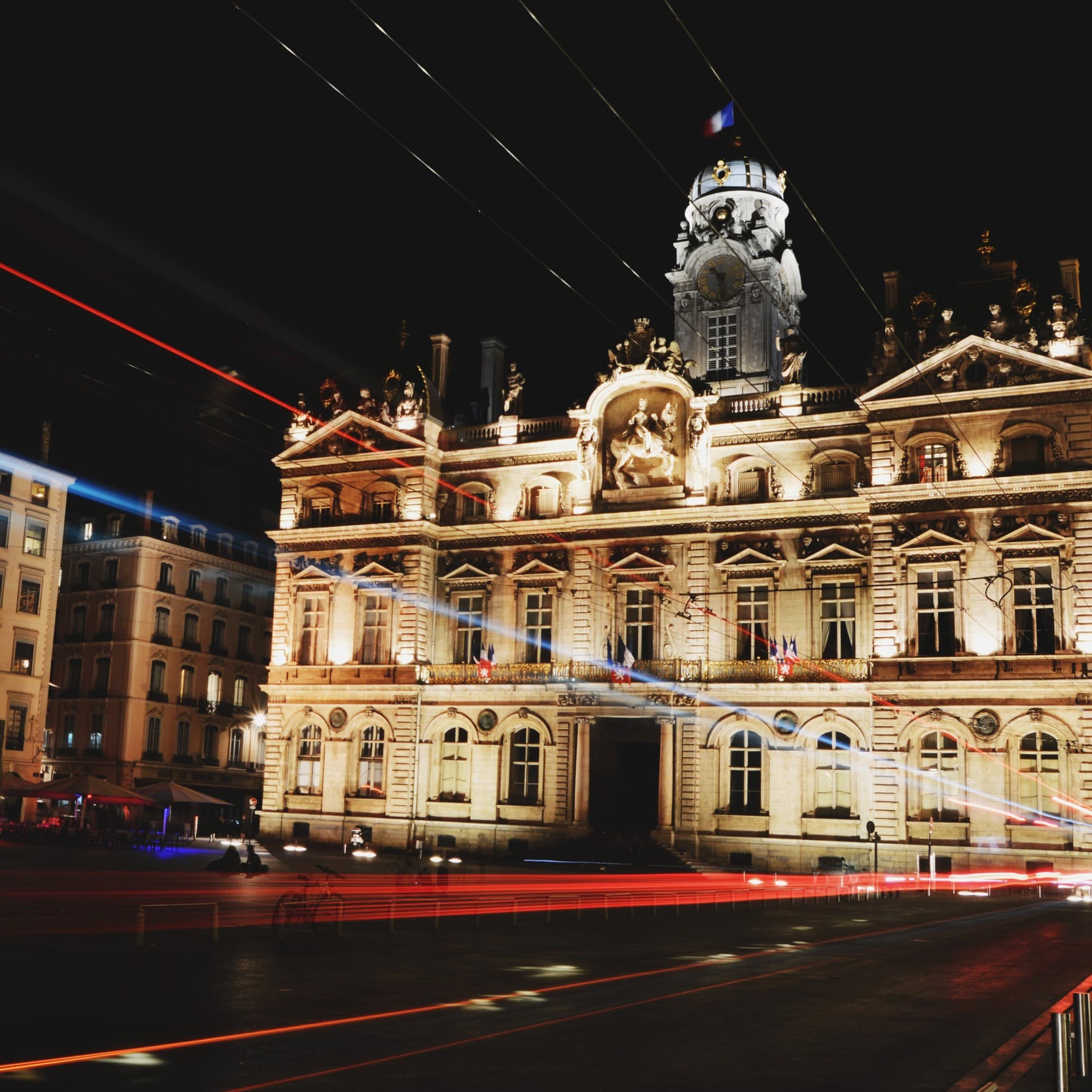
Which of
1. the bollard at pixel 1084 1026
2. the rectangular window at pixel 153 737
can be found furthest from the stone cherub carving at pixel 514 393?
the bollard at pixel 1084 1026

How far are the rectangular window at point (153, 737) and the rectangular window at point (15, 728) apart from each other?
7.68m

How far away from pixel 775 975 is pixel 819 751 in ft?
96.0

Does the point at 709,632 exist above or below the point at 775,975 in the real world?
above

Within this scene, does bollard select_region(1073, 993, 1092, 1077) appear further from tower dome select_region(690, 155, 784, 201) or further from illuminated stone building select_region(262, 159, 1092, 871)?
tower dome select_region(690, 155, 784, 201)

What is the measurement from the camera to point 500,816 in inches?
2079

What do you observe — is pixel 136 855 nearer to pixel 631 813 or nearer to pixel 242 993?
pixel 631 813

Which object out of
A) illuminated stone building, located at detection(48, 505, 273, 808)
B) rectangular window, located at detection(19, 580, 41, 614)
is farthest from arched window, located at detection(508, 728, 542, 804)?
rectangular window, located at detection(19, 580, 41, 614)

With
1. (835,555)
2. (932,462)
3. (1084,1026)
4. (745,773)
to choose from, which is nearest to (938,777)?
(745,773)

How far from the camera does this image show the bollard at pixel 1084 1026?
30.5 feet

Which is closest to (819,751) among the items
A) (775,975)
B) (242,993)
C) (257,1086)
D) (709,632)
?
(709,632)

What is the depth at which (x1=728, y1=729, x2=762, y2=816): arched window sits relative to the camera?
161 ft

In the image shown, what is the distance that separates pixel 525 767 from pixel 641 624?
25.4 feet

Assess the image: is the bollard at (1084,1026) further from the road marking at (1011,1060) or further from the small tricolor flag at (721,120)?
the small tricolor flag at (721,120)

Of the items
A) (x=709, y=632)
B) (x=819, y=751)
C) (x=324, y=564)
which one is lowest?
(x=819, y=751)
